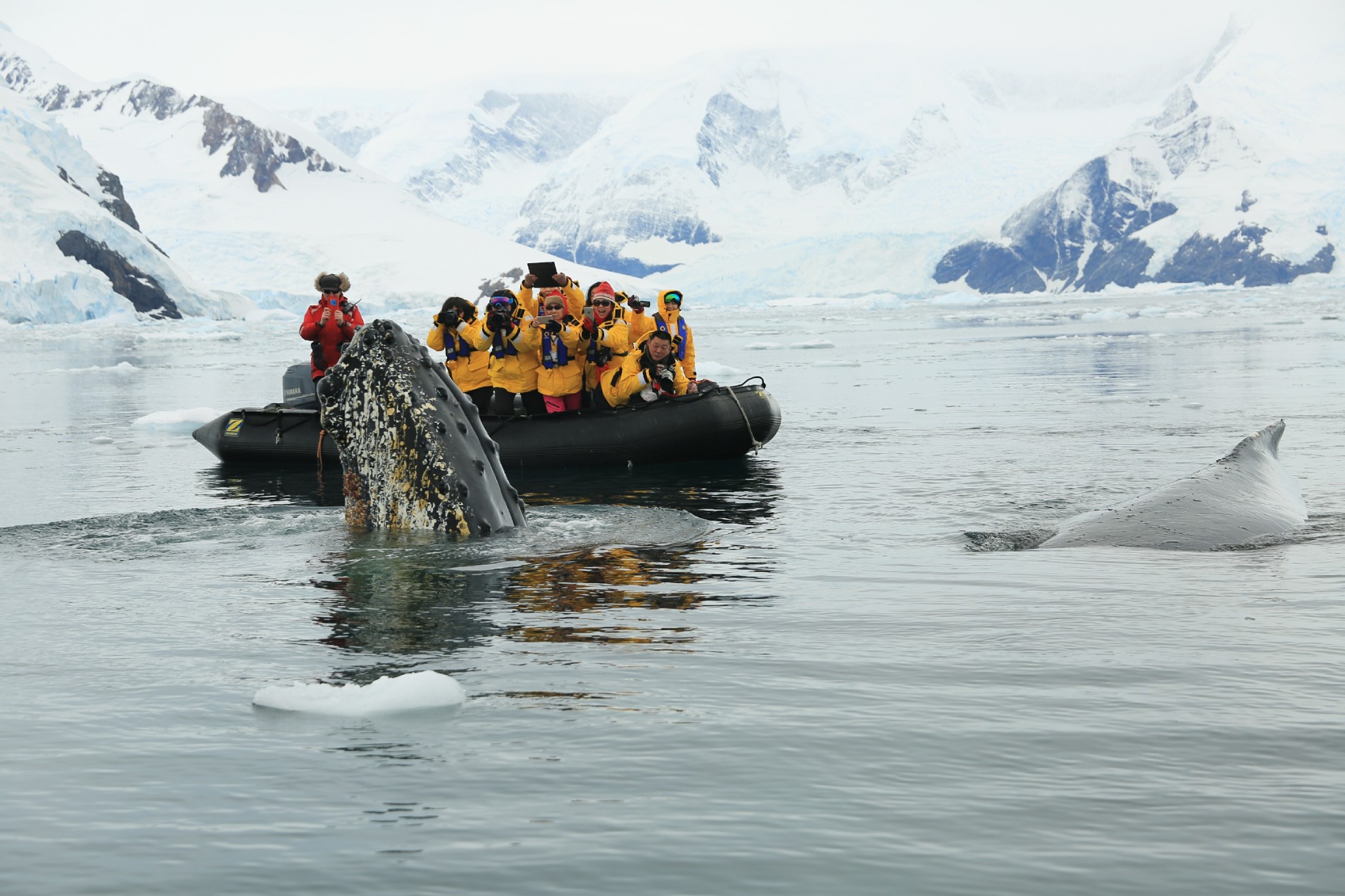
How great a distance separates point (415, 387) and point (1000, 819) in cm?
496

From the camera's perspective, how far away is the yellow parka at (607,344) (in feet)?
49.2

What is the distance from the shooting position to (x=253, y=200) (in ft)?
473

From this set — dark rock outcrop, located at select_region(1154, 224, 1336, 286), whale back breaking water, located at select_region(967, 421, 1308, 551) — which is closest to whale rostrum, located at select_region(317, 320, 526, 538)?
whale back breaking water, located at select_region(967, 421, 1308, 551)

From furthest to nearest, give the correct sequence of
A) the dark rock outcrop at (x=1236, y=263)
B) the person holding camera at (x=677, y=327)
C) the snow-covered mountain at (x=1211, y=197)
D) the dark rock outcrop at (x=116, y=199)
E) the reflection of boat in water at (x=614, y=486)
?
the snow-covered mountain at (x=1211, y=197) → the dark rock outcrop at (x=1236, y=263) → the dark rock outcrop at (x=116, y=199) → the person holding camera at (x=677, y=327) → the reflection of boat in water at (x=614, y=486)

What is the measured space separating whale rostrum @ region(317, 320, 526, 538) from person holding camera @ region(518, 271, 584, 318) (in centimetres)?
663

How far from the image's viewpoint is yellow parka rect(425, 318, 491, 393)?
15.1 m

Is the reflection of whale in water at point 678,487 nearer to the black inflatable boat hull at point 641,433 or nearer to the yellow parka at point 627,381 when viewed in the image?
the black inflatable boat hull at point 641,433

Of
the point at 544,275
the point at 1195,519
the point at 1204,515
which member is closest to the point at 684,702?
the point at 1195,519

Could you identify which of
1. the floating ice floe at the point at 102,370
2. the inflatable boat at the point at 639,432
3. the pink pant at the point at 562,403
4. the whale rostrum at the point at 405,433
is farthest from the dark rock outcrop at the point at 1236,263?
the whale rostrum at the point at 405,433

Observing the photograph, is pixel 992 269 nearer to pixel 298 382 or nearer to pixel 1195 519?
pixel 298 382

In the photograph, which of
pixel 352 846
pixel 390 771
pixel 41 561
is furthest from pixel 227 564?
pixel 352 846

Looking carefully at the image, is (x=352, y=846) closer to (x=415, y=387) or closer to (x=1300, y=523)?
(x=415, y=387)

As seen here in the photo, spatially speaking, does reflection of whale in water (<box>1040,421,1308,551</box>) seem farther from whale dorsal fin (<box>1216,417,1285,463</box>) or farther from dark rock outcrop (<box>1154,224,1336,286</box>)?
dark rock outcrop (<box>1154,224,1336,286</box>)

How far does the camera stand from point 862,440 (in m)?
17.3
